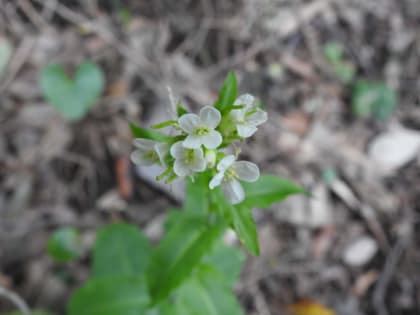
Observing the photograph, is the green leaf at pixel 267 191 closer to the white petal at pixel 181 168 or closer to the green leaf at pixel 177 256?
the green leaf at pixel 177 256

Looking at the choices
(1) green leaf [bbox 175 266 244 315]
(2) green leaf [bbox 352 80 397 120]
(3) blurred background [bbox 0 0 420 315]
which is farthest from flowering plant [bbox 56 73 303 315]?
(2) green leaf [bbox 352 80 397 120]

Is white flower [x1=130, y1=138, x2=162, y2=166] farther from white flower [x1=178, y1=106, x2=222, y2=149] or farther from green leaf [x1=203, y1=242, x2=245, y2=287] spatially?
green leaf [x1=203, y1=242, x2=245, y2=287]

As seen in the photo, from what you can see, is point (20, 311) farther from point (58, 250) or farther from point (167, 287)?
point (167, 287)

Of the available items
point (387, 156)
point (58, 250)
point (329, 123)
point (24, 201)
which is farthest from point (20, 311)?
point (387, 156)

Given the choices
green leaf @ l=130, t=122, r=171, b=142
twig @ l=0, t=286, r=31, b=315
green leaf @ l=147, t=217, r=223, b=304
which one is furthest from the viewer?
twig @ l=0, t=286, r=31, b=315

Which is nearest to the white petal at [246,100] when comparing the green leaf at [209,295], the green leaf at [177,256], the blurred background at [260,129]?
the green leaf at [177,256]

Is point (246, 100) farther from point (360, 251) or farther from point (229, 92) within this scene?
point (360, 251)
